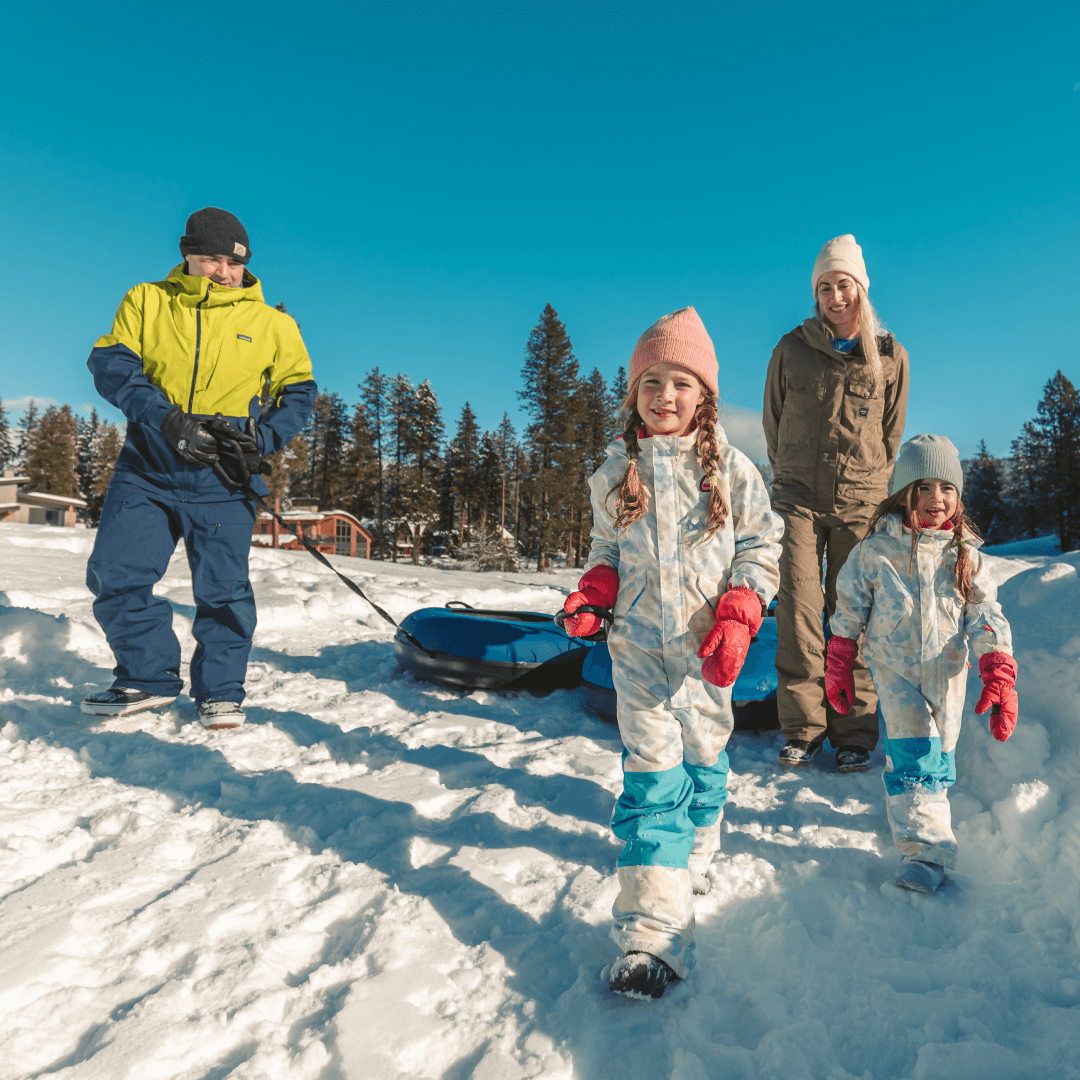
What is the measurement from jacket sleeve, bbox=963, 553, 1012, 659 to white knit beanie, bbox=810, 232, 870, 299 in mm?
1561

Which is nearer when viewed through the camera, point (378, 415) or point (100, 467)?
point (378, 415)

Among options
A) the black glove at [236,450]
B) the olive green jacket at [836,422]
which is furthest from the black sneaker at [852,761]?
the black glove at [236,450]

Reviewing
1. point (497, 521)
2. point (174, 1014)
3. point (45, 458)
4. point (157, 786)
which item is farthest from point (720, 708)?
point (45, 458)

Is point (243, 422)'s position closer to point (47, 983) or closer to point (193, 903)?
point (193, 903)

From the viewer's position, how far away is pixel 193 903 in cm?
194

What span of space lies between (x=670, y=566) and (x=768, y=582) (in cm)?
30

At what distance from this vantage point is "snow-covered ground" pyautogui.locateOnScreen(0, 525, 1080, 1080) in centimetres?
147

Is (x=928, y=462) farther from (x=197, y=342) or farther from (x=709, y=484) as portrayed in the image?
(x=197, y=342)

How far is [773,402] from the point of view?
12.2 ft

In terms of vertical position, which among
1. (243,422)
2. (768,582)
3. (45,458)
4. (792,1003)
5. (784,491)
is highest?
(45,458)

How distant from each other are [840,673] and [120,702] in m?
3.43

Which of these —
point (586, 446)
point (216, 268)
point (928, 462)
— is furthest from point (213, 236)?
point (586, 446)

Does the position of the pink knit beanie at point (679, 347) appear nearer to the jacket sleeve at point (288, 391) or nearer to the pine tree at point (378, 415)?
the jacket sleeve at point (288, 391)

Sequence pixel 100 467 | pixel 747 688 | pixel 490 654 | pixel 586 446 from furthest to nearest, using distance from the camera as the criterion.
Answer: pixel 100 467 → pixel 586 446 → pixel 490 654 → pixel 747 688
